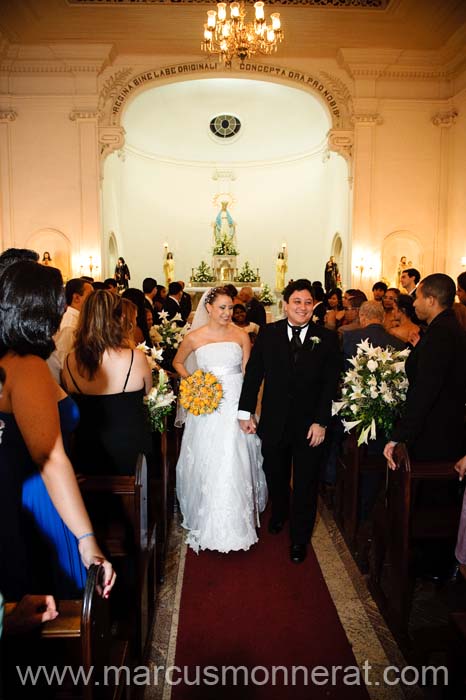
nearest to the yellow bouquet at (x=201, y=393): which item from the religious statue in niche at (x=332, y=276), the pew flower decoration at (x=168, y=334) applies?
the pew flower decoration at (x=168, y=334)

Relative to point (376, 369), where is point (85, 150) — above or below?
above

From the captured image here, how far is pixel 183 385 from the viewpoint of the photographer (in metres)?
4.53

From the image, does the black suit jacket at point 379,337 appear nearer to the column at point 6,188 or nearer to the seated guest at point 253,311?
the seated guest at point 253,311

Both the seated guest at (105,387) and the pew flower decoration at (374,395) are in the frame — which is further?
the pew flower decoration at (374,395)

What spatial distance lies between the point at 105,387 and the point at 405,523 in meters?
1.95

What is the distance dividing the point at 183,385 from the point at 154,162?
16.2 metres

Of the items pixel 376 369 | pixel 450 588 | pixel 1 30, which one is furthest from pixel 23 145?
pixel 450 588

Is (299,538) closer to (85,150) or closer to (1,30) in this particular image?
(85,150)

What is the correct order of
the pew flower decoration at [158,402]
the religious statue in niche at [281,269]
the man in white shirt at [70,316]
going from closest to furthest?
the pew flower decoration at [158,402] < the man in white shirt at [70,316] < the religious statue in niche at [281,269]

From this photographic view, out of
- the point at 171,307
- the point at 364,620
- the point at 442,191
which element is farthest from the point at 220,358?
the point at 442,191

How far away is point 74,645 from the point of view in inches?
70.6

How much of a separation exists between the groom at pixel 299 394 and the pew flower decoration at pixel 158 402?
2.13ft

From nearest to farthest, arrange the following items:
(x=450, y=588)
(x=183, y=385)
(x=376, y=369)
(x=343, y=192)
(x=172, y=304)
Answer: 1. (x=450, y=588)
2. (x=376, y=369)
3. (x=183, y=385)
4. (x=172, y=304)
5. (x=343, y=192)

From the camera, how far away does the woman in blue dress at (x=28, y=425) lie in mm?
1937
